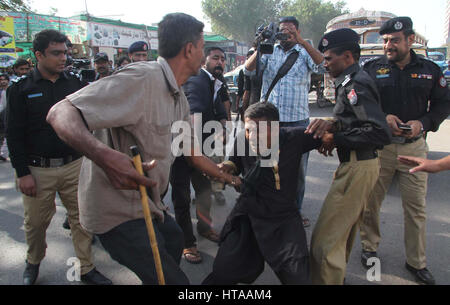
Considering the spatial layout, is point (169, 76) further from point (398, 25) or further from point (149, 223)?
point (398, 25)

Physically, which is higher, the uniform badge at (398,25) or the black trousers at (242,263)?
the uniform badge at (398,25)

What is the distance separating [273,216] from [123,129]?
119cm

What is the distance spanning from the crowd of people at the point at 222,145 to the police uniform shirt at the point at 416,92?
1 cm

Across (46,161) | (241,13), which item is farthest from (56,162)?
(241,13)

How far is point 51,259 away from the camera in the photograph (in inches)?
128

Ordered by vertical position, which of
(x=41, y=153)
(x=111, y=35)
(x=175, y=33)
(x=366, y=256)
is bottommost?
(x=366, y=256)

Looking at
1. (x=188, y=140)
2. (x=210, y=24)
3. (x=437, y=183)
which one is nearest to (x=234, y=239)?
(x=188, y=140)

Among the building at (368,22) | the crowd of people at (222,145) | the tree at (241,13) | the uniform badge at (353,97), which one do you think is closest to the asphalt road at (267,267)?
the crowd of people at (222,145)

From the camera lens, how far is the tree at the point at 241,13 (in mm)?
48719

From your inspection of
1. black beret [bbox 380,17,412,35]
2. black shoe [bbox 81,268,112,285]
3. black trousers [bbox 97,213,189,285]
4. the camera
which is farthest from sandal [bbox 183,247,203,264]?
black beret [bbox 380,17,412,35]

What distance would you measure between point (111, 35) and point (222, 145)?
716 inches

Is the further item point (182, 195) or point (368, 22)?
point (368, 22)

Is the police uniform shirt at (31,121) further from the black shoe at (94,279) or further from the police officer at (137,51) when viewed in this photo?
the police officer at (137,51)

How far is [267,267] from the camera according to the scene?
10.0ft
